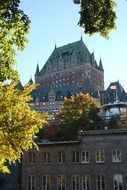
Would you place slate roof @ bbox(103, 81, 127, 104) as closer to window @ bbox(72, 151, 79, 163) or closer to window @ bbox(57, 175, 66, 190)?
window @ bbox(72, 151, 79, 163)

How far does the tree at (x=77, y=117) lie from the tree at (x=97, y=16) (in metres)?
51.8

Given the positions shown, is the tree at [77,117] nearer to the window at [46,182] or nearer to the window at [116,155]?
the window at [46,182]

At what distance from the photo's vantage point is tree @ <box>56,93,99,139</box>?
224 ft

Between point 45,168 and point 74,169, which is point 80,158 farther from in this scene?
point 45,168

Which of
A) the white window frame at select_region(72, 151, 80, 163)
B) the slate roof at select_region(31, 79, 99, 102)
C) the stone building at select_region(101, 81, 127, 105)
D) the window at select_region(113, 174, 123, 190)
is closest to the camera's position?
the window at select_region(113, 174, 123, 190)

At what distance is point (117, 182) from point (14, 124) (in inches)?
1157

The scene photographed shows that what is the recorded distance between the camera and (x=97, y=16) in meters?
13.8

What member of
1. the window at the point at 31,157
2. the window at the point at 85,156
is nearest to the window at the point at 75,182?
the window at the point at 85,156

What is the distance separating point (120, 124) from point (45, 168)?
2232 centimetres

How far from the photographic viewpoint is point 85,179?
4878 centimetres

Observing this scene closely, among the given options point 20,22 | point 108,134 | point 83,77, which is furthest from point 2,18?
point 83,77

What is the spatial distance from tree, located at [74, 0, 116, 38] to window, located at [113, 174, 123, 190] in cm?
3531

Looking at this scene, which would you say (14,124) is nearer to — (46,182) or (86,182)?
(86,182)

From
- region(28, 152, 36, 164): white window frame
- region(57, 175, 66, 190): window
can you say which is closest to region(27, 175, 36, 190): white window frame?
region(28, 152, 36, 164): white window frame
